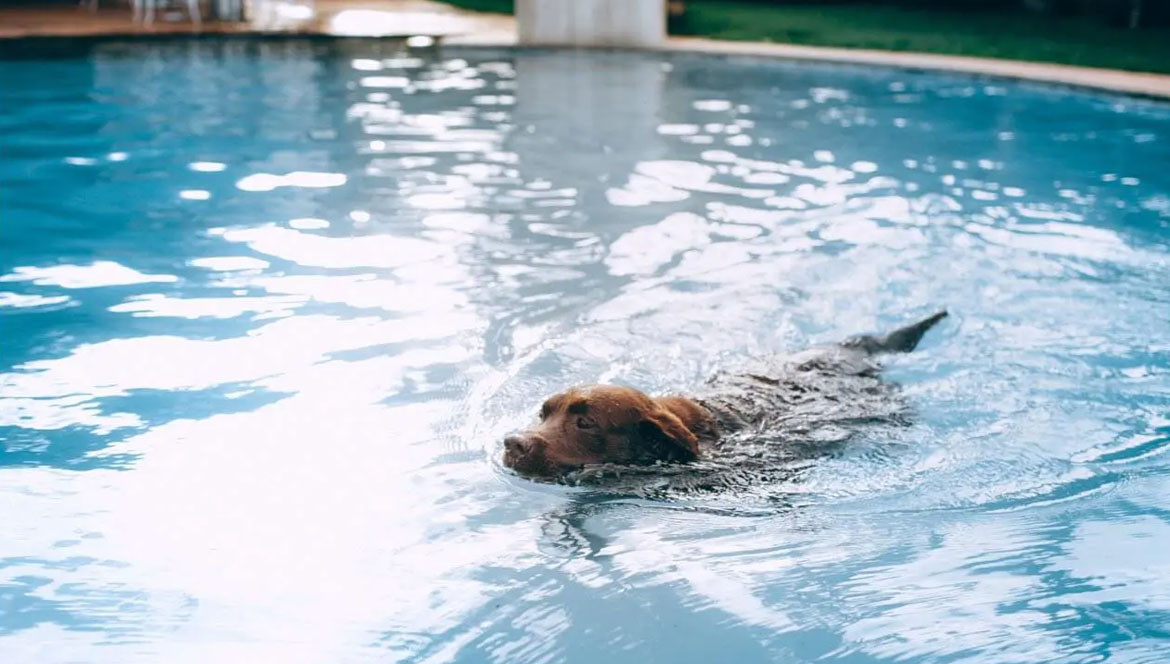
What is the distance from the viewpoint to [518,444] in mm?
4336

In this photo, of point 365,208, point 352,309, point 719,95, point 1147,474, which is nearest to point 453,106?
point 719,95

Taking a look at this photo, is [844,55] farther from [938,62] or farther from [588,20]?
[588,20]

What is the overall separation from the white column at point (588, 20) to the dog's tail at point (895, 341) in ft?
39.7

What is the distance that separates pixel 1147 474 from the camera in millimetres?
4922

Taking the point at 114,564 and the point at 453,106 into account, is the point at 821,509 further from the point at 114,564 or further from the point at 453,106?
the point at 453,106

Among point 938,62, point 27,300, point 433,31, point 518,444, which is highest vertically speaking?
point 433,31

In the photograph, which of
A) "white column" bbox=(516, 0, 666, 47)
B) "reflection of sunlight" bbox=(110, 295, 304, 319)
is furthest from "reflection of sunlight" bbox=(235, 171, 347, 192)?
"white column" bbox=(516, 0, 666, 47)

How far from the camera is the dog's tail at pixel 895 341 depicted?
5.72 meters

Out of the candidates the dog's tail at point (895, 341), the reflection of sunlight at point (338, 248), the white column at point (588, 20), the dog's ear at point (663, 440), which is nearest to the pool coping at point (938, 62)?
the white column at point (588, 20)

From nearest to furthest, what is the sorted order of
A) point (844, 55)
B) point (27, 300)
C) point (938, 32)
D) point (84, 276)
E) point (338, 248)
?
point (27, 300)
point (84, 276)
point (338, 248)
point (844, 55)
point (938, 32)

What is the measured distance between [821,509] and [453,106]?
9350 mm

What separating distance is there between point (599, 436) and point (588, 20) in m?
14.0

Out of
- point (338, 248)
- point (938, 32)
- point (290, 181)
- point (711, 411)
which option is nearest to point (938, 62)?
point (938, 32)

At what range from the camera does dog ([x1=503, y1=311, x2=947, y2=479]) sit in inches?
170
